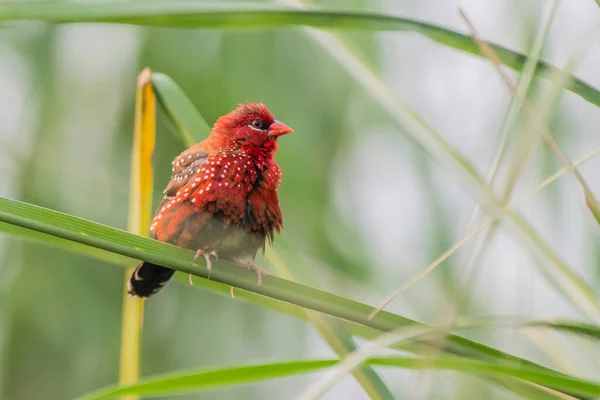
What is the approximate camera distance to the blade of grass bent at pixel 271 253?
1162mm

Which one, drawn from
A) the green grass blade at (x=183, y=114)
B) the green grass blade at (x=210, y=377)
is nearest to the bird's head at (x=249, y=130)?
the green grass blade at (x=183, y=114)

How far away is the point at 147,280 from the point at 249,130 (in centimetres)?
59

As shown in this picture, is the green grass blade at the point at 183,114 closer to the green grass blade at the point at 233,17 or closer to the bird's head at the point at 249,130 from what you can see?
the green grass blade at the point at 233,17

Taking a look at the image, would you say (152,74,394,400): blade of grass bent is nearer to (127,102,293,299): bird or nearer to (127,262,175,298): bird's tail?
(127,102,293,299): bird

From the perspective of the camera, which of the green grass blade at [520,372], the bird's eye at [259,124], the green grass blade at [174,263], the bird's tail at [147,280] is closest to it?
the green grass blade at [520,372]

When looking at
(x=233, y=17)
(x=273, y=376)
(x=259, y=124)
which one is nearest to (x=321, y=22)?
(x=233, y=17)

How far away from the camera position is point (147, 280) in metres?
2.16

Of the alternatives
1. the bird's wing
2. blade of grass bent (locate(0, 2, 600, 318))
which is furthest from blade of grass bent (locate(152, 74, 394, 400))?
the bird's wing

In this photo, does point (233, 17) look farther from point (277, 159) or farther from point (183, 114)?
point (277, 159)

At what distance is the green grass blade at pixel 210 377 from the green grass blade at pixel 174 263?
0.21 m

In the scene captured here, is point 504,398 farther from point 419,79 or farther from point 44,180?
point 44,180

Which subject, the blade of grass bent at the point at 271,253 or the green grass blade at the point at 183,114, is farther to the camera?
the green grass blade at the point at 183,114

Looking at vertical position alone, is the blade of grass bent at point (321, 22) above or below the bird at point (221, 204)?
below

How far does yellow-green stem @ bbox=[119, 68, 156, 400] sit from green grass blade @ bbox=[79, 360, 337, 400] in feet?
1.78
